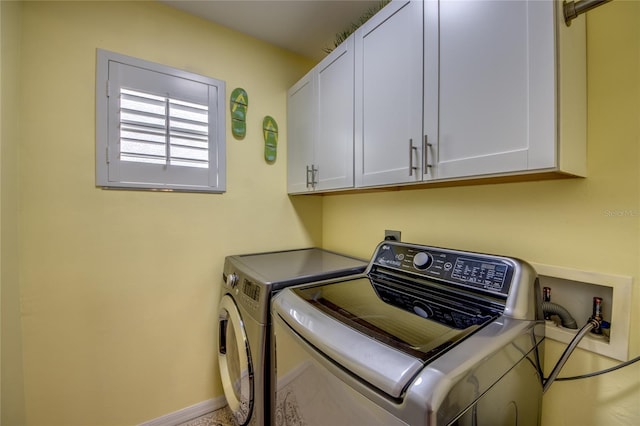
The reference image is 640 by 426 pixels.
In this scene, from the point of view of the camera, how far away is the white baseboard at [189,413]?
1582 mm

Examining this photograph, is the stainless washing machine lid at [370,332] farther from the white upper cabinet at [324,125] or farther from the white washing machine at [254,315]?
the white upper cabinet at [324,125]

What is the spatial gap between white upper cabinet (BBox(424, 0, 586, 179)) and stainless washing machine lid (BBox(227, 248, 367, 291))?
2.28 ft

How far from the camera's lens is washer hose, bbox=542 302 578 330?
92 centimetres

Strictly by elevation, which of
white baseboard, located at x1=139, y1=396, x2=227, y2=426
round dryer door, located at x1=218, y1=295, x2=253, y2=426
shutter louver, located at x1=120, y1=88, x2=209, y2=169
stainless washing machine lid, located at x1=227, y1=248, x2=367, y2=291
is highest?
shutter louver, located at x1=120, y1=88, x2=209, y2=169

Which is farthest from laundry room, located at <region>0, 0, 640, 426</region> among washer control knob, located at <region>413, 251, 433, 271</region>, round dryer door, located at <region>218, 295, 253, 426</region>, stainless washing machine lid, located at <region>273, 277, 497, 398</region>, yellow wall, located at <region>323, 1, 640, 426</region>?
stainless washing machine lid, located at <region>273, 277, 497, 398</region>

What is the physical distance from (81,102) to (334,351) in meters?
1.71

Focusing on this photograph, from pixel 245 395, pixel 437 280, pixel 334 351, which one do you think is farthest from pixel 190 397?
pixel 437 280

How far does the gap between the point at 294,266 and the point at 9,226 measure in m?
1.27

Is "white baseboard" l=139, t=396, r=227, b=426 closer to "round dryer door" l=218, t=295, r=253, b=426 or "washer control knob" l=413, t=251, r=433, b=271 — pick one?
"round dryer door" l=218, t=295, r=253, b=426

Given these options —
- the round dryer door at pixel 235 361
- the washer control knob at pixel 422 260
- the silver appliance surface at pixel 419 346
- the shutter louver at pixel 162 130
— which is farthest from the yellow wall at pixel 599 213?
the shutter louver at pixel 162 130

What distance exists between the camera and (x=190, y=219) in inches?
65.5

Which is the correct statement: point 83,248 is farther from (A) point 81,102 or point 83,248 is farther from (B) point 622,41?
(B) point 622,41

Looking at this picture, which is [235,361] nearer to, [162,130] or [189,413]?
[189,413]

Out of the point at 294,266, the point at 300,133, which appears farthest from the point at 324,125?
the point at 294,266
